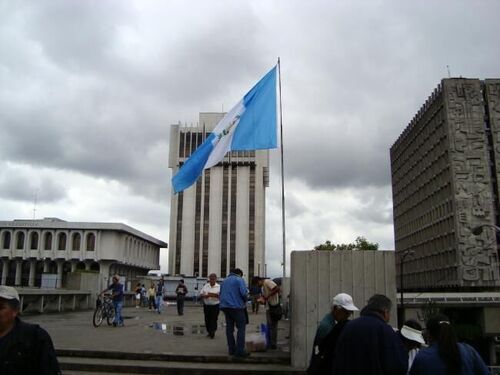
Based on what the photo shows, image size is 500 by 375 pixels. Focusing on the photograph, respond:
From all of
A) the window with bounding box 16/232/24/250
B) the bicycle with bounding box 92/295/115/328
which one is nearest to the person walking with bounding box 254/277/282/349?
the bicycle with bounding box 92/295/115/328

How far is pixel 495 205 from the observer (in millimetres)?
60156

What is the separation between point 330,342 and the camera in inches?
190

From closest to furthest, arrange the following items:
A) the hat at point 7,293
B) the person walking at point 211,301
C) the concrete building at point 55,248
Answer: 1. the hat at point 7,293
2. the person walking at point 211,301
3. the concrete building at point 55,248

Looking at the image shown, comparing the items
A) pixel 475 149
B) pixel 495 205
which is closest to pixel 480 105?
pixel 475 149

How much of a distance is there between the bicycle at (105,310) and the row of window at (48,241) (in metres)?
67.6

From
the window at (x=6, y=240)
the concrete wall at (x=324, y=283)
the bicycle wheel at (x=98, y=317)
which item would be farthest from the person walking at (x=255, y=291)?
the window at (x=6, y=240)

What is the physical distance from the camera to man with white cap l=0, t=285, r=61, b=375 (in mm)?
3402

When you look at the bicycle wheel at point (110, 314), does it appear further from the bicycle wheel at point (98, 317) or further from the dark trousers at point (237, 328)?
the dark trousers at point (237, 328)

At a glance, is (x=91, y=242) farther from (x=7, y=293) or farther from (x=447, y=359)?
(x=447, y=359)

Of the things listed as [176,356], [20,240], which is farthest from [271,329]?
[20,240]

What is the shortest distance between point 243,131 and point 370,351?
27.9ft

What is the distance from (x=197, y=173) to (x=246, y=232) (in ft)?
326

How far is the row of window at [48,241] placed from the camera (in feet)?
268

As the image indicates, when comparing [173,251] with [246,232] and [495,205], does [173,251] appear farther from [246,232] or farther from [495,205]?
[495,205]
